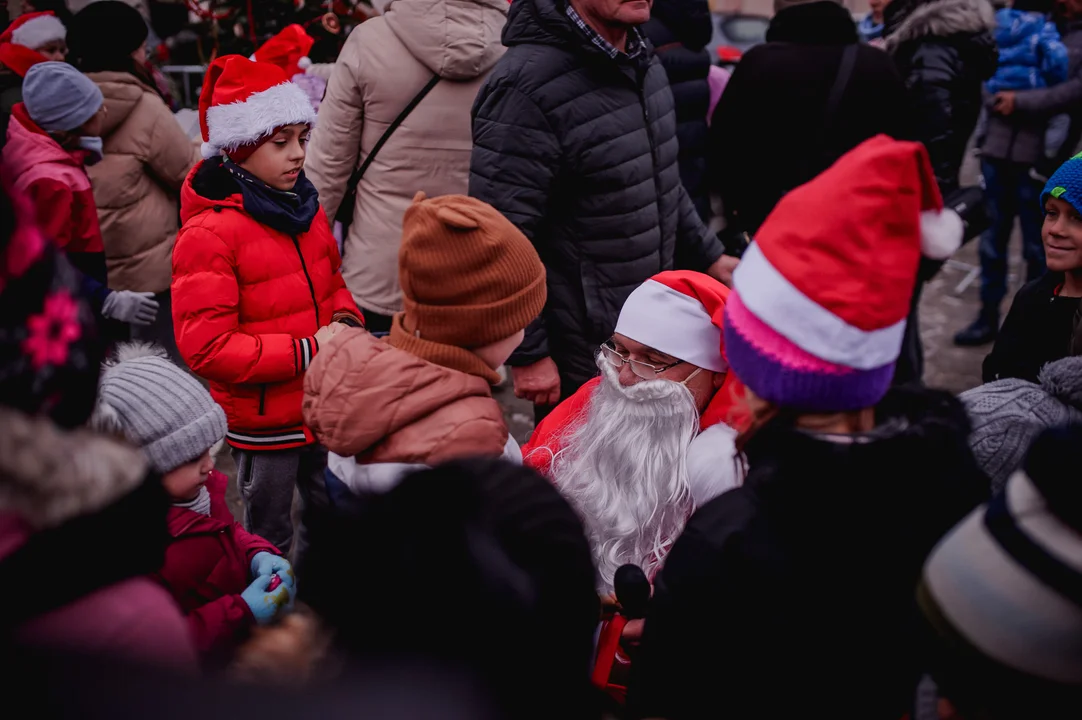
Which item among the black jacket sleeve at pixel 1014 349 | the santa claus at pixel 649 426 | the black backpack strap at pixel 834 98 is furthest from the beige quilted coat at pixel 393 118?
the black jacket sleeve at pixel 1014 349

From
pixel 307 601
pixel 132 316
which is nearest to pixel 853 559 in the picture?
pixel 307 601

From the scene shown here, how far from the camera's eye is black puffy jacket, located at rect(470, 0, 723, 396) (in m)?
2.77

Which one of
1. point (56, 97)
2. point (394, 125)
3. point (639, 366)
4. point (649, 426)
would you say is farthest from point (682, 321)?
point (56, 97)

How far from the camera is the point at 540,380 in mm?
2979

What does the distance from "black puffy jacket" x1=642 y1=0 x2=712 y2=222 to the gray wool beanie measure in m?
2.43

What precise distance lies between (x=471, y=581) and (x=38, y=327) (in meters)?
0.54

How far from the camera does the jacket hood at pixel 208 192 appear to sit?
2592 mm

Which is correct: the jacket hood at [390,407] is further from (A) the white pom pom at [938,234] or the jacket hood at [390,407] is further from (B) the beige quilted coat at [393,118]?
(B) the beige quilted coat at [393,118]

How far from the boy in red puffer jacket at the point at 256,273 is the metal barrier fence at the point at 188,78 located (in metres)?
4.74

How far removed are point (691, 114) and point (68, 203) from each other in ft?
8.75

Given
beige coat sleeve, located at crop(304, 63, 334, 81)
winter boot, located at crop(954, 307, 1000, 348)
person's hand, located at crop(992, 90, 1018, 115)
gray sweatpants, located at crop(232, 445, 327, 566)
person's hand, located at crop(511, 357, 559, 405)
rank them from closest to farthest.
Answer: gray sweatpants, located at crop(232, 445, 327, 566)
person's hand, located at crop(511, 357, 559, 405)
beige coat sleeve, located at crop(304, 63, 334, 81)
person's hand, located at crop(992, 90, 1018, 115)
winter boot, located at crop(954, 307, 1000, 348)

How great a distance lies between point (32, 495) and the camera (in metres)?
0.94

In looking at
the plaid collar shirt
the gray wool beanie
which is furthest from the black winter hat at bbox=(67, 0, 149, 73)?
the plaid collar shirt

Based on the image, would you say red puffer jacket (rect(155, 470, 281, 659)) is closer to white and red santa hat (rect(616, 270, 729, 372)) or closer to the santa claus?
the santa claus
